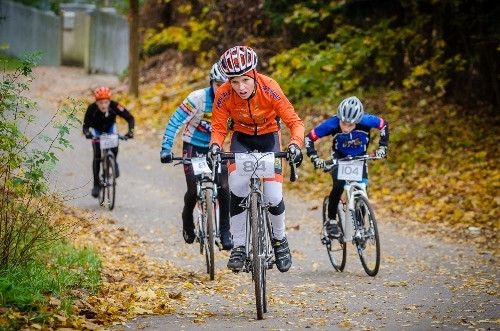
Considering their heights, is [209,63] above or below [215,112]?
above

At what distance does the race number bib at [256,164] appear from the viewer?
22.7 ft

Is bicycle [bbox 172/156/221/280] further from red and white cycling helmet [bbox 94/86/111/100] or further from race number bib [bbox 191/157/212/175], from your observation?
red and white cycling helmet [bbox 94/86/111/100]

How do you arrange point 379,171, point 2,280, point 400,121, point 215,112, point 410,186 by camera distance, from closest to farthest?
point 2,280, point 215,112, point 410,186, point 379,171, point 400,121

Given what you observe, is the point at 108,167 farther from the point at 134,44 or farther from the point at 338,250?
the point at 134,44

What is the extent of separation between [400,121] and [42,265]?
1173 centimetres

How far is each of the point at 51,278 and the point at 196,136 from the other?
282 centimetres

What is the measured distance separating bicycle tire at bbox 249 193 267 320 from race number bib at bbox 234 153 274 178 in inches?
7.9

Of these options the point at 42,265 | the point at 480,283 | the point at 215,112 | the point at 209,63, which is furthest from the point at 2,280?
the point at 209,63

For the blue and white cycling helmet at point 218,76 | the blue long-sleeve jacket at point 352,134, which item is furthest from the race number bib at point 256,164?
the blue long-sleeve jacket at point 352,134

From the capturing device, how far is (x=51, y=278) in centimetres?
713

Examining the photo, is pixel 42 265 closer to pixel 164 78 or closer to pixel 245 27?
pixel 245 27

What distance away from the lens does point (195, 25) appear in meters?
23.8

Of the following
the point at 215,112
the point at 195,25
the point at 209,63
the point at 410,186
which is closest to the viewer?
the point at 215,112

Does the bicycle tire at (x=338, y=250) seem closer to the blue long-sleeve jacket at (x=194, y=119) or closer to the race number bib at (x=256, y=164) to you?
the blue long-sleeve jacket at (x=194, y=119)
